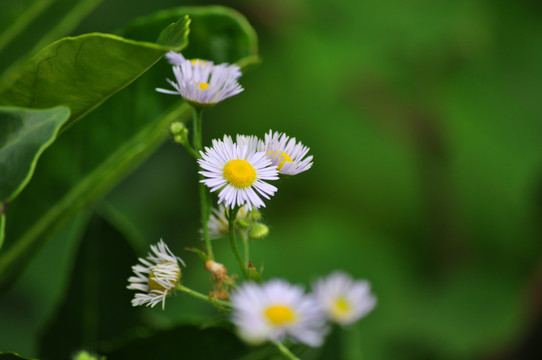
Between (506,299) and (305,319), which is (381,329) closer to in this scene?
(506,299)

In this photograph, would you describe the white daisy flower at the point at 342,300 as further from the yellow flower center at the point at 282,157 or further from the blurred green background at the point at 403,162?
the blurred green background at the point at 403,162

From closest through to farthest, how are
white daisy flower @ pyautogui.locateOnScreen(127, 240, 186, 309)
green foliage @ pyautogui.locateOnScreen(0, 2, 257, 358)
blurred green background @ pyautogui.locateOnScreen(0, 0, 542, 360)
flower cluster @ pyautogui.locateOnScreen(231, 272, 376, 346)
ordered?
flower cluster @ pyautogui.locateOnScreen(231, 272, 376, 346)
white daisy flower @ pyautogui.locateOnScreen(127, 240, 186, 309)
green foliage @ pyautogui.locateOnScreen(0, 2, 257, 358)
blurred green background @ pyautogui.locateOnScreen(0, 0, 542, 360)

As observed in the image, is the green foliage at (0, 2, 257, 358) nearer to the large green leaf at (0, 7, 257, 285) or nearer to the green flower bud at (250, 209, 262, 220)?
the large green leaf at (0, 7, 257, 285)

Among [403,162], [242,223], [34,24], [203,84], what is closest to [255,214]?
[242,223]

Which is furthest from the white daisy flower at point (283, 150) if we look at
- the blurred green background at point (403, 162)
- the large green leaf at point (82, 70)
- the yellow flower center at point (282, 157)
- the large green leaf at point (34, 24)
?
the blurred green background at point (403, 162)

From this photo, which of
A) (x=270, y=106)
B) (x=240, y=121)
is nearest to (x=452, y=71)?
(x=270, y=106)

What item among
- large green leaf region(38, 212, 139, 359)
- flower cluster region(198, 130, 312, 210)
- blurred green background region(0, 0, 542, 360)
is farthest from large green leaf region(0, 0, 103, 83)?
blurred green background region(0, 0, 542, 360)

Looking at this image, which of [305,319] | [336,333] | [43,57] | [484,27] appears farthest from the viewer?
[484,27]
